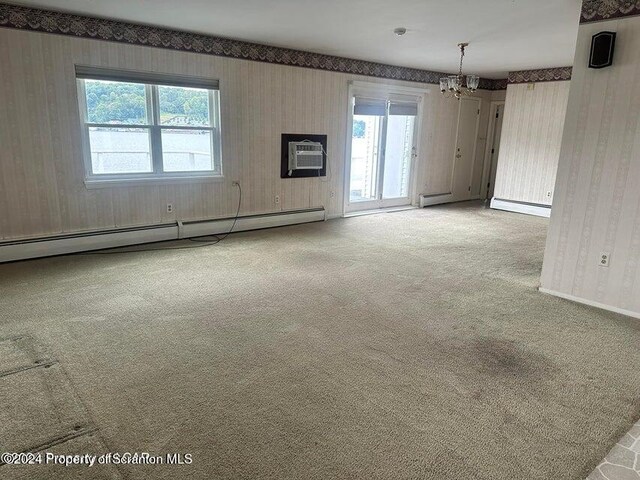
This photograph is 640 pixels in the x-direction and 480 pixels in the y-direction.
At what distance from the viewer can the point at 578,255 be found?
378cm

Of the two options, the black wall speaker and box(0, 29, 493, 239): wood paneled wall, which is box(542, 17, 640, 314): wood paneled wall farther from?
box(0, 29, 493, 239): wood paneled wall

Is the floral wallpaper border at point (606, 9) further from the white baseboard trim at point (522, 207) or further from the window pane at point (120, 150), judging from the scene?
the white baseboard trim at point (522, 207)

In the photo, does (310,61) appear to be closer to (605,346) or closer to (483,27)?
(483,27)

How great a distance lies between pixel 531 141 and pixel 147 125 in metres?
6.37

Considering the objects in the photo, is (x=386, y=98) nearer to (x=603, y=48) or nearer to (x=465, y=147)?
(x=465, y=147)

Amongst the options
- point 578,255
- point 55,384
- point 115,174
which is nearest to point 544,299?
point 578,255

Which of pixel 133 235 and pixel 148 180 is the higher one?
pixel 148 180

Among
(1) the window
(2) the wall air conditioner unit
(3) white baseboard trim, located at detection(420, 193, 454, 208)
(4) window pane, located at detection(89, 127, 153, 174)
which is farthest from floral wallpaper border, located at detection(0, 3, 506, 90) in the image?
(3) white baseboard trim, located at detection(420, 193, 454, 208)

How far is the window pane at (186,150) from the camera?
5289 mm

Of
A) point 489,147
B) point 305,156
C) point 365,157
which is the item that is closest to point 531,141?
point 489,147

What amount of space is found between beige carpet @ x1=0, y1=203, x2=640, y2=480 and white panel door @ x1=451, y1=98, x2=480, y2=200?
4441 millimetres

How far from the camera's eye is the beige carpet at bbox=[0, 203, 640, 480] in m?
1.94

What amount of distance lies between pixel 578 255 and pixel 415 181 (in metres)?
4.51

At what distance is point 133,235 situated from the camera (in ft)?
16.7
